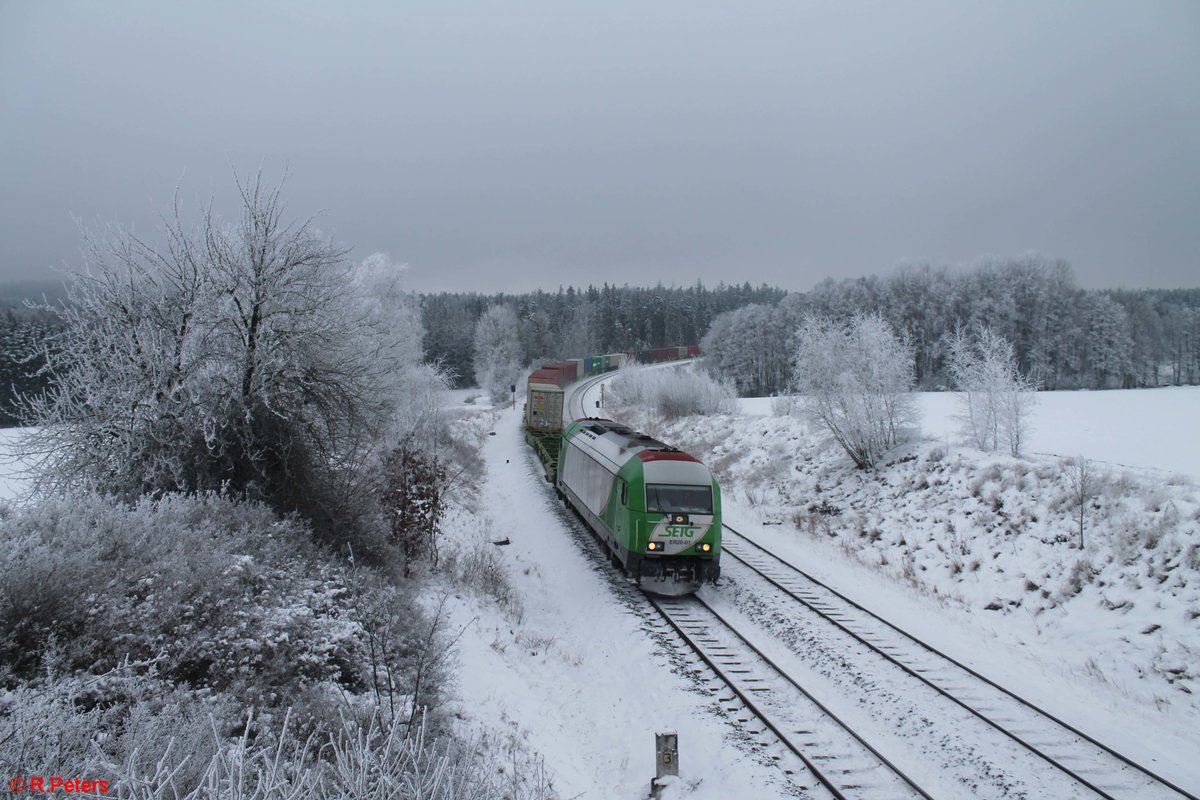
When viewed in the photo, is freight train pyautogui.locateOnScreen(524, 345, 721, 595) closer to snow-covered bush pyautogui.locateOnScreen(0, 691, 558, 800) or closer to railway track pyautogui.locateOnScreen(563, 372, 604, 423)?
snow-covered bush pyautogui.locateOnScreen(0, 691, 558, 800)

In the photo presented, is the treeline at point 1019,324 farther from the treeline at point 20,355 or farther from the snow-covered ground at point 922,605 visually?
the treeline at point 20,355

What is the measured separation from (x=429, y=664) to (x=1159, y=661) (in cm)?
1082

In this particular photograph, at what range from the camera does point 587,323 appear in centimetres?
11406

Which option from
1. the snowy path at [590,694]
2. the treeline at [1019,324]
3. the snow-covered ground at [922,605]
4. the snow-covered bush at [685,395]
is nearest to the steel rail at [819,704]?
the snow-covered ground at [922,605]

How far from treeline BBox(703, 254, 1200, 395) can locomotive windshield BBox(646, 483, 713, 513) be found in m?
35.3

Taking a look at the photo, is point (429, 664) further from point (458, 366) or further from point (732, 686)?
point (458, 366)

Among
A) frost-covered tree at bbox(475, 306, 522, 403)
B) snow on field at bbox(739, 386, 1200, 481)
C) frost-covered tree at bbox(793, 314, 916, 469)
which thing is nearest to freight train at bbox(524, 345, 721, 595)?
frost-covered tree at bbox(793, 314, 916, 469)

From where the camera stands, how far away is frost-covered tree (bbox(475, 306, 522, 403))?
234ft

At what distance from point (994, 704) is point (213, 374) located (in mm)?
13722

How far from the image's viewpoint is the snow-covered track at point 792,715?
745 cm

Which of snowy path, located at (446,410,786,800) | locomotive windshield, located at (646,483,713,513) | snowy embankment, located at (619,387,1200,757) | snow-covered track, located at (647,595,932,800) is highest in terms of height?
locomotive windshield, located at (646,483,713,513)

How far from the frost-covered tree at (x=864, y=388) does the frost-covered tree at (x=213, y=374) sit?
49.2 ft

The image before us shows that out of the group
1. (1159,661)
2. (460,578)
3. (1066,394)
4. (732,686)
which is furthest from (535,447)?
(1066,394)

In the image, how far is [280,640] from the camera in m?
7.19
